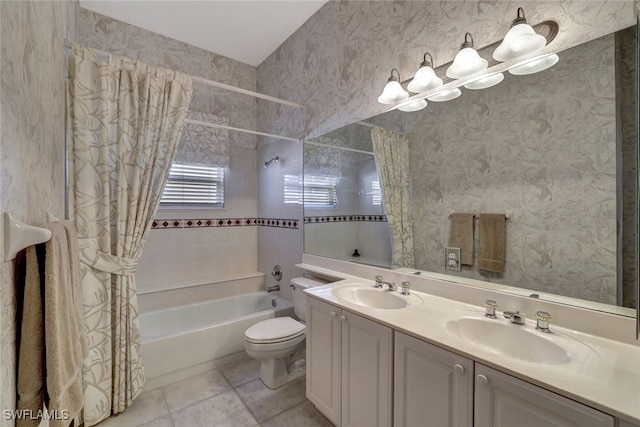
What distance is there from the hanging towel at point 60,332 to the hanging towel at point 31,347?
16mm

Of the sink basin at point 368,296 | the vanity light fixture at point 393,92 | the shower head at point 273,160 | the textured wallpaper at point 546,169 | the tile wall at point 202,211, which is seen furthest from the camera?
the shower head at point 273,160

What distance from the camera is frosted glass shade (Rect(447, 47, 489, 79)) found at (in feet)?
4.25

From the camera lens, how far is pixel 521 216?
1.24m

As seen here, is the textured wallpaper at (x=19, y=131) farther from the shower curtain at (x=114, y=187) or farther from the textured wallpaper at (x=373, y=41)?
the textured wallpaper at (x=373, y=41)

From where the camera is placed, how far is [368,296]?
5.43ft

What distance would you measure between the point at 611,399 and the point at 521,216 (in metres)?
0.75

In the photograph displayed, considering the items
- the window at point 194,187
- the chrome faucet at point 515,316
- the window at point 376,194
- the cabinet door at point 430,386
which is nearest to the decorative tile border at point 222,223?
the window at point 194,187

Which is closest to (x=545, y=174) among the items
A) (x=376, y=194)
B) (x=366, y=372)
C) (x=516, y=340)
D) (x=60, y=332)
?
(x=516, y=340)

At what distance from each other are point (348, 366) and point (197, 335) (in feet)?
4.47

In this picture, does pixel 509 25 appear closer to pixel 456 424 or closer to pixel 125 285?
pixel 456 424

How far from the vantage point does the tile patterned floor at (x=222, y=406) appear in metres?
1.65

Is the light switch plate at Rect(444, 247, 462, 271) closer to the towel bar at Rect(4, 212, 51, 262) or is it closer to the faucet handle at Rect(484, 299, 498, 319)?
the faucet handle at Rect(484, 299, 498, 319)

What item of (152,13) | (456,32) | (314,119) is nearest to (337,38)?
(314,119)

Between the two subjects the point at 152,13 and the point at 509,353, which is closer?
the point at 509,353
